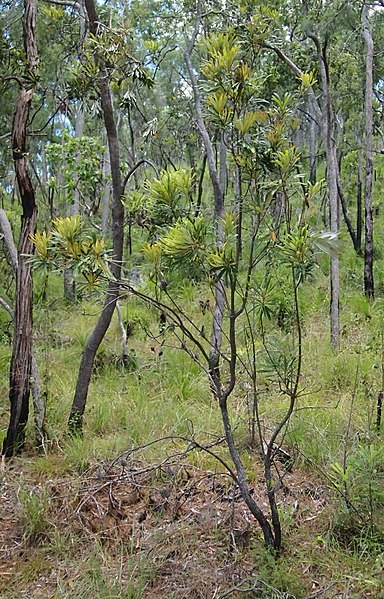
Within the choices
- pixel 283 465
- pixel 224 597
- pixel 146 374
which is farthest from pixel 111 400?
pixel 224 597

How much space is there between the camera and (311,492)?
3270mm

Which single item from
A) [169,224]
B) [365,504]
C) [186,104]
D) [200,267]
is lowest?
[365,504]

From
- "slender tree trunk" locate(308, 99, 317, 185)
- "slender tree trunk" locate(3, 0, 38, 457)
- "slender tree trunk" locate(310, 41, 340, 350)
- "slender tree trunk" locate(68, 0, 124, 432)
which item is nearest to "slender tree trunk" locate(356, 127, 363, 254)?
"slender tree trunk" locate(308, 99, 317, 185)

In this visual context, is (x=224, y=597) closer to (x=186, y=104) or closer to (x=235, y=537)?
(x=235, y=537)

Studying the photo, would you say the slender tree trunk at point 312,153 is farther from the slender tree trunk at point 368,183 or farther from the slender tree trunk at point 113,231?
the slender tree trunk at point 113,231

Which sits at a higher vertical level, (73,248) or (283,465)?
(73,248)

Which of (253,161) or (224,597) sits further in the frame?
(224,597)

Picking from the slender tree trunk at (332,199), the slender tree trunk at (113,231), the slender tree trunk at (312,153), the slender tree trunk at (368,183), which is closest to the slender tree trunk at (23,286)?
the slender tree trunk at (113,231)

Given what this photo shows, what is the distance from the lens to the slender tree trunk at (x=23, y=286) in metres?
3.72

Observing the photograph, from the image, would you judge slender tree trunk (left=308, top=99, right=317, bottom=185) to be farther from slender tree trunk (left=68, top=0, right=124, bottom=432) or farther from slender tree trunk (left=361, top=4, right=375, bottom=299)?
slender tree trunk (left=68, top=0, right=124, bottom=432)

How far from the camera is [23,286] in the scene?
375cm

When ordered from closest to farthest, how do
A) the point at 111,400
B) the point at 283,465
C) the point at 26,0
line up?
the point at 283,465, the point at 26,0, the point at 111,400

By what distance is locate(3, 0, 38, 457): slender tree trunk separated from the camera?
3.72m

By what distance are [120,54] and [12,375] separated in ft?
7.40
